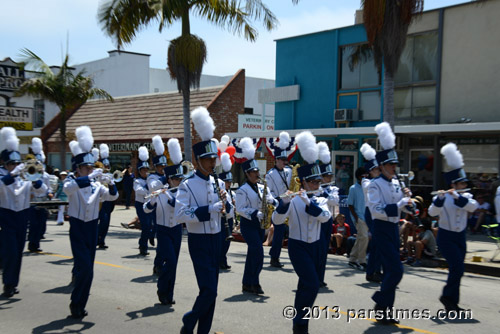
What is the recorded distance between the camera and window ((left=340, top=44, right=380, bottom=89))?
18875mm

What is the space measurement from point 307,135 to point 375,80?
13.6 metres

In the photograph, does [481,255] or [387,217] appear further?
[481,255]

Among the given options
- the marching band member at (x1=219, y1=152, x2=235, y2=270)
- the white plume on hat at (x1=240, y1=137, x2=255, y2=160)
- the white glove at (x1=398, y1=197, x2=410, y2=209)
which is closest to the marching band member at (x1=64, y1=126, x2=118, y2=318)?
the white plume on hat at (x1=240, y1=137, x2=255, y2=160)

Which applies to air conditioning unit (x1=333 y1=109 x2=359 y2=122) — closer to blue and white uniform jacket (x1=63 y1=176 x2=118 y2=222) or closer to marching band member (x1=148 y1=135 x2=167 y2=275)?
marching band member (x1=148 y1=135 x2=167 y2=275)

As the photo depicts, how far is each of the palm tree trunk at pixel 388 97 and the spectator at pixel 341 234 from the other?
284 cm

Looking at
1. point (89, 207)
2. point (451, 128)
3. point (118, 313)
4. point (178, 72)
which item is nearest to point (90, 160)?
point (89, 207)

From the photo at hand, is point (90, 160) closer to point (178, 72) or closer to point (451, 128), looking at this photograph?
point (178, 72)

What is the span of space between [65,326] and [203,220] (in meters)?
2.62

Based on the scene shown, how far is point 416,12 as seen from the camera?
12.2 metres

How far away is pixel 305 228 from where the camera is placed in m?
5.84

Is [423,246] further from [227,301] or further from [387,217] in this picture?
[227,301]

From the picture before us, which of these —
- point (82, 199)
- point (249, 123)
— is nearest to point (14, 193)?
point (82, 199)

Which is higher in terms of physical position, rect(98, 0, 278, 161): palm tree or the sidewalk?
rect(98, 0, 278, 161): palm tree

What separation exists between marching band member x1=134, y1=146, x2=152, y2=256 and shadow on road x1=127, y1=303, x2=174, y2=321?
3832 millimetres
